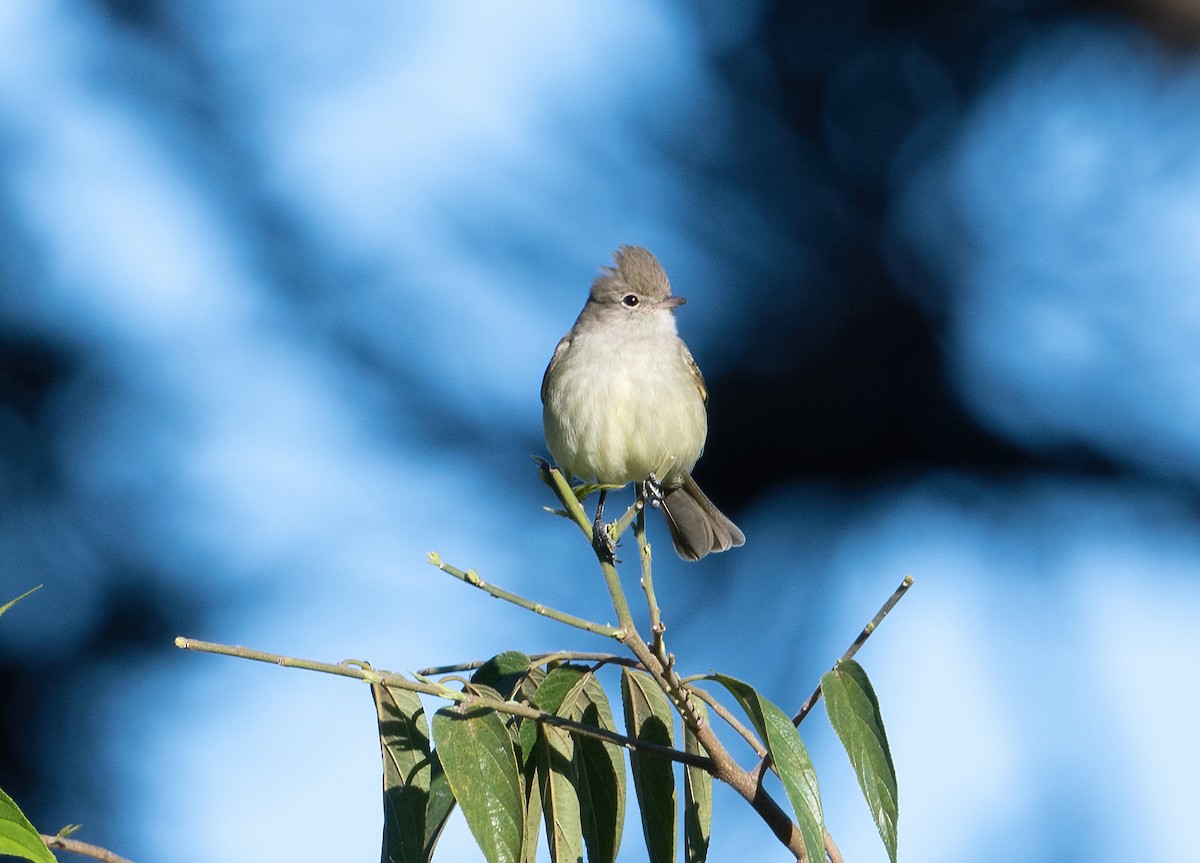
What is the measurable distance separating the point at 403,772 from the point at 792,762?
542 millimetres

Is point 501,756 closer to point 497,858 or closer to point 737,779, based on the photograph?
point 497,858

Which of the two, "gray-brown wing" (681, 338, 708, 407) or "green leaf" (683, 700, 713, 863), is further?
"gray-brown wing" (681, 338, 708, 407)

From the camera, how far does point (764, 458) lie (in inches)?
209

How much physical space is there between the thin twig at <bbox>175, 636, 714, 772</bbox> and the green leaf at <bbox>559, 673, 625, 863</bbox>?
0.81ft

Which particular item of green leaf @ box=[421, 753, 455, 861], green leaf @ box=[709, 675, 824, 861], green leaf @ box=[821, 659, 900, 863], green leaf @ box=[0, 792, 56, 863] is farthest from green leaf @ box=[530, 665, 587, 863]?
green leaf @ box=[0, 792, 56, 863]

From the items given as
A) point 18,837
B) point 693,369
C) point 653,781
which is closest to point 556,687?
point 653,781

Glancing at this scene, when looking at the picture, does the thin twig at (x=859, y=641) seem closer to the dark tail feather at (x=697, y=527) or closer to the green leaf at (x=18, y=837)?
the green leaf at (x=18, y=837)

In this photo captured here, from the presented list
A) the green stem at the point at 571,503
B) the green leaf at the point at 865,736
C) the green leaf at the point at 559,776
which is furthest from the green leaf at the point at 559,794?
the green leaf at the point at 865,736

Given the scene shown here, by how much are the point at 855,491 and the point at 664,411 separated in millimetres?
1644

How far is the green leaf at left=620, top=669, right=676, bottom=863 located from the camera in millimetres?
1792

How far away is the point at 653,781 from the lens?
180cm

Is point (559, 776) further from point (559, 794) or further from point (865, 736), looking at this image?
point (865, 736)

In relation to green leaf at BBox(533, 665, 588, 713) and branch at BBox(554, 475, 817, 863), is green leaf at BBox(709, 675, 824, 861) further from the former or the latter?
green leaf at BBox(533, 665, 588, 713)

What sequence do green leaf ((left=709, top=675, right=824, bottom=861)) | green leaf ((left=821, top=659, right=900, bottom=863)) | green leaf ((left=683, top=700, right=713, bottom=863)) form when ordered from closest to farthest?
green leaf ((left=709, top=675, right=824, bottom=861)) → green leaf ((left=821, top=659, right=900, bottom=863)) → green leaf ((left=683, top=700, right=713, bottom=863))
